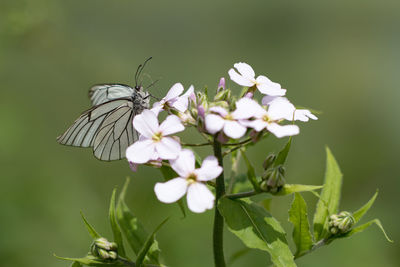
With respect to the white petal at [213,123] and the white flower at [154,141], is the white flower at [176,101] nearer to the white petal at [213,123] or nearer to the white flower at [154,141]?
the white flower at [154,141]

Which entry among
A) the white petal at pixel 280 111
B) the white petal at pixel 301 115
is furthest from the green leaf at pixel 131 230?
the white petal at pixel 301 115

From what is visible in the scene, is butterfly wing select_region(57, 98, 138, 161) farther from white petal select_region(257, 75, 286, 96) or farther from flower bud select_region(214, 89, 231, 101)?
white petal select_region(257, 75, 286, 96)

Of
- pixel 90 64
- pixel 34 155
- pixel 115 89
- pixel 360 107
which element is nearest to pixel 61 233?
pixel 34 155

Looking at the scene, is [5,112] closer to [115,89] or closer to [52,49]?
[52,49]

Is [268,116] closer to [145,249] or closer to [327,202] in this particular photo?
[327,202]

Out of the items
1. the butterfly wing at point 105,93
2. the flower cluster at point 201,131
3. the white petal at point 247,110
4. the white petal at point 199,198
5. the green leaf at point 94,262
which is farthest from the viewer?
the butterfly wing at point 105,93

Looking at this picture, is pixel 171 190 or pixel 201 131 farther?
pixel 201 131

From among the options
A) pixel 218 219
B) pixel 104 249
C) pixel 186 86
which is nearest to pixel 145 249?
pixel 104 249
